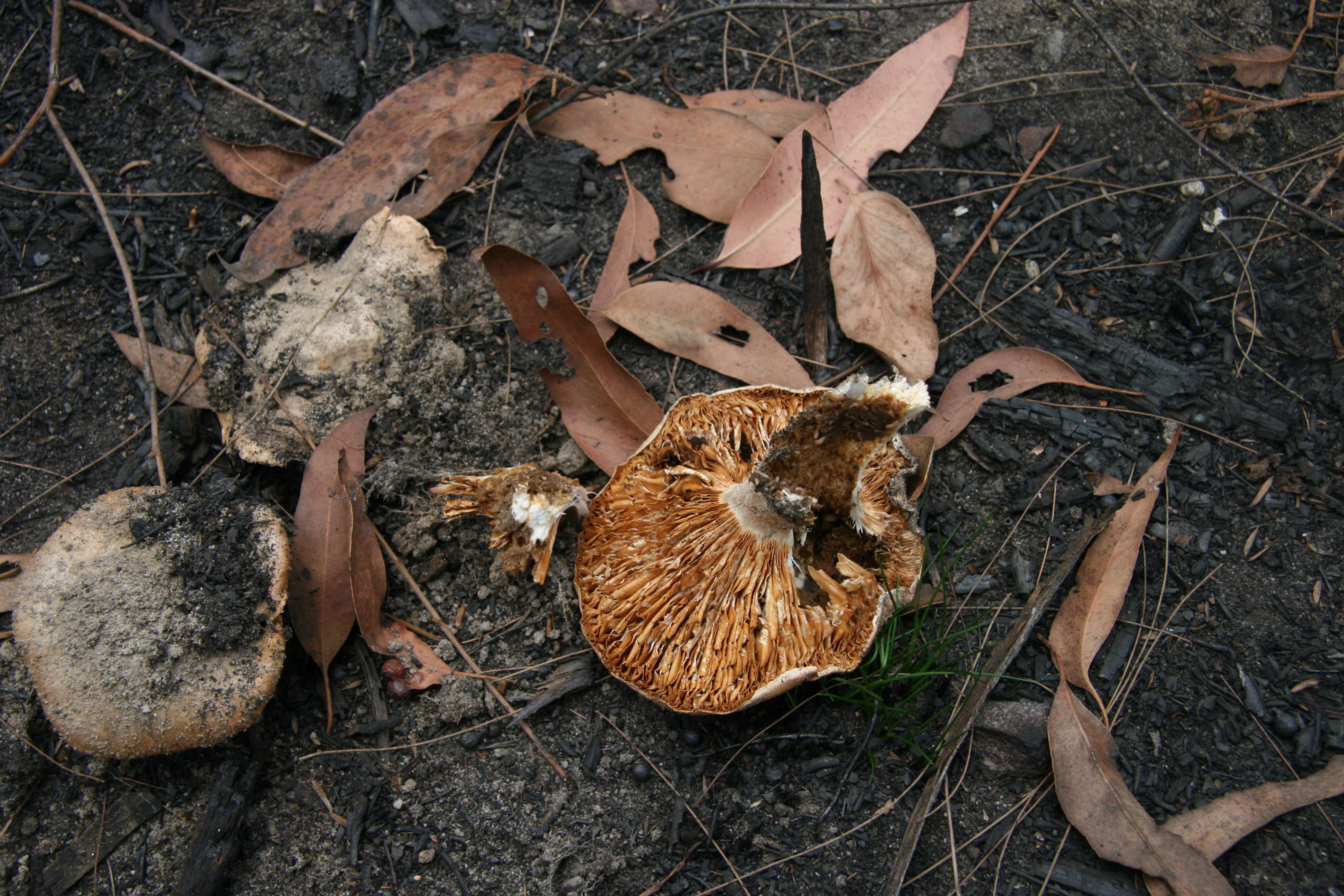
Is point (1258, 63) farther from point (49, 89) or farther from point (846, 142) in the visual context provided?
point (49, 89)

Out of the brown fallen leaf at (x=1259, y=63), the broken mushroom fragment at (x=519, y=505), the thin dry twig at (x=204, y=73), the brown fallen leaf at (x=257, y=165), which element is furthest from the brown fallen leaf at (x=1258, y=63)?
the brown fallen leaf at (x=257, y=165)

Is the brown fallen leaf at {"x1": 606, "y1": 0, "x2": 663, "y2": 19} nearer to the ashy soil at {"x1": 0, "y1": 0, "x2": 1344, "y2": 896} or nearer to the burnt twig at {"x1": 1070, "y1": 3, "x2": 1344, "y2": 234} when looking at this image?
the ashy soil at {"x1": 0, "y1": 0, "x2": 1344, "y2": 896}

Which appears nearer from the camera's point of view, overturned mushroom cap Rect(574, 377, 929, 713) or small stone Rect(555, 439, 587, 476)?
overturned mushroom cap Rect(574, 377, 929, 713)

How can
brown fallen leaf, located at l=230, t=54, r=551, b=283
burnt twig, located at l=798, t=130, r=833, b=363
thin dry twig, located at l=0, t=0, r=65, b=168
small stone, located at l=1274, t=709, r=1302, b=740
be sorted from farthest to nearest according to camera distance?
thin dry twig, located at l=0, t=0, r=65, b=168, brown fallen leaf, located at l=230, t=54, r=551, b=283, burnt twig, located at l=798, t=130, r=833, b=363, small stone, located at l=1274, t=709, r=1302, b=740

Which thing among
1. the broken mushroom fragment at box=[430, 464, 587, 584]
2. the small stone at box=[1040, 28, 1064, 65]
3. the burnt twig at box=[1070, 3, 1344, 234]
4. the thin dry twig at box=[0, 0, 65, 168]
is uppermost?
the thin dry twig at box=[0, 0, 65, 168]

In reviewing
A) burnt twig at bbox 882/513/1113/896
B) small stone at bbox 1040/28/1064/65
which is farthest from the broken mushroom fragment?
small stone at bbox 1040/28/1064/65

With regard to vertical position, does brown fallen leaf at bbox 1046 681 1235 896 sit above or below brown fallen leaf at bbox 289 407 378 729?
below

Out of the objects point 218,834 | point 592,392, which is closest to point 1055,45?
point 592,392
